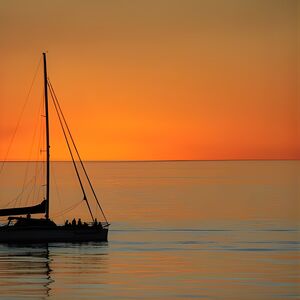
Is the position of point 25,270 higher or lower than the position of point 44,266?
lower

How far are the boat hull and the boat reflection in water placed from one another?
546mm

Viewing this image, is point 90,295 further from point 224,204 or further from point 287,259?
point 224,204

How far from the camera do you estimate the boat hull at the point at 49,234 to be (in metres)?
73.4

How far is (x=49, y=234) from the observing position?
7375 cm

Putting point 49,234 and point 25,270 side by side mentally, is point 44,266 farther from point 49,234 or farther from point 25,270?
point 49,234

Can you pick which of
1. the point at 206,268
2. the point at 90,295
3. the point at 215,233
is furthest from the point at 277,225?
the point at 90,295

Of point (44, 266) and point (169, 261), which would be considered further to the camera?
point (169, 261)

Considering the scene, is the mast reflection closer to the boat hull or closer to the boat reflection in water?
the boat reflection in water

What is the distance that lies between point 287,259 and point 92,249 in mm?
16399

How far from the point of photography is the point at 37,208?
75.2 metres

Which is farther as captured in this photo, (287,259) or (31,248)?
(31,248)

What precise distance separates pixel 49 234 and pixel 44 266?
11.5 metres

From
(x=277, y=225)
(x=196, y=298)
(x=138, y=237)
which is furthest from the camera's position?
(x=277, y=225)

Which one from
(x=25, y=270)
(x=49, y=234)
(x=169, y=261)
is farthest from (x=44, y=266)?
(x=49, y=234)
